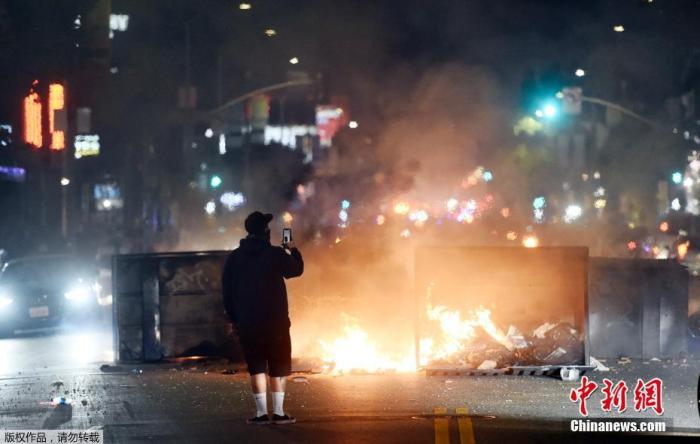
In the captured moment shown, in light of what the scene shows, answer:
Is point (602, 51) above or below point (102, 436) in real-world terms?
above

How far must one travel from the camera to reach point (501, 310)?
34.6 feet

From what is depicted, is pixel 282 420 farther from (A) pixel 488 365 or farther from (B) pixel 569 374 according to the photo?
(B) pixel 569 374

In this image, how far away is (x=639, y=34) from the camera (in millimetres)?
54250

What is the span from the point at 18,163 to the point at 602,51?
1332 inches

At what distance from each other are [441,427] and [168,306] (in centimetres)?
512

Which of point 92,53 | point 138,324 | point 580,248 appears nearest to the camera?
point 580,248

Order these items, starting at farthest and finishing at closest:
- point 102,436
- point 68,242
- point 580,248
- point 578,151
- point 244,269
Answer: point 578,151 → point 68,242 → point 580,248 → point 244,269 → point 102,436

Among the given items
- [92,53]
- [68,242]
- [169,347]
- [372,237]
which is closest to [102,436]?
[169,347]

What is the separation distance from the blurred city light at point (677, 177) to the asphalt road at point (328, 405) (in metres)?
42.4

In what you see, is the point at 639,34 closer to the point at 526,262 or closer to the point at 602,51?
the point at 602,51

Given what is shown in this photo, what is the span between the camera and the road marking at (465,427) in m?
6.81

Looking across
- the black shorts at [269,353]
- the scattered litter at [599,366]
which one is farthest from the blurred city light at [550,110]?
the black shorts at [269,353]
